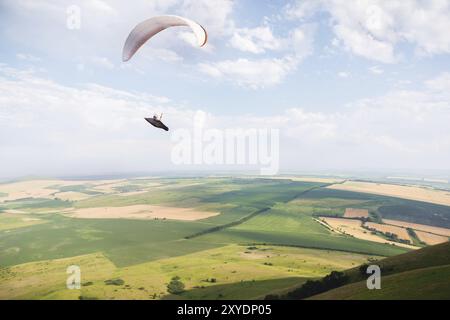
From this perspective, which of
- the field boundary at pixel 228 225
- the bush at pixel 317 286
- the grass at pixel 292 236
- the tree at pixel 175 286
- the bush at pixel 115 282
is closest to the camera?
the bush at pixel 317 286

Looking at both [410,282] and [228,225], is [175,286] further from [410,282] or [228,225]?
[228,225]

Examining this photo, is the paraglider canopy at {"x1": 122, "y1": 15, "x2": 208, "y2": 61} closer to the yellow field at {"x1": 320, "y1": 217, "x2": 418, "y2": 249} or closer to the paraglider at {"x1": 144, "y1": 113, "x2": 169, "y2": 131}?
the paraglider at {"x1": 144, "y1": 113, "x2": 169, "y2": 131}

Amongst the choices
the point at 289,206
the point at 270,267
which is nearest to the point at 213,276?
the point at 270,267

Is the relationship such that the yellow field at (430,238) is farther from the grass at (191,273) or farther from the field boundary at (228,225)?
the field boundary at (228,225)

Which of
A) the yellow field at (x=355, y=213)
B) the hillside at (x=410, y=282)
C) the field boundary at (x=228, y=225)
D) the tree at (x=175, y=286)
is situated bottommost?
the field boundary at (x=228, y=225)

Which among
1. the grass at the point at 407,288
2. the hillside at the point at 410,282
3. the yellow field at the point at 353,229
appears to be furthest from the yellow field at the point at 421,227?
the grass at the point at 407,288
